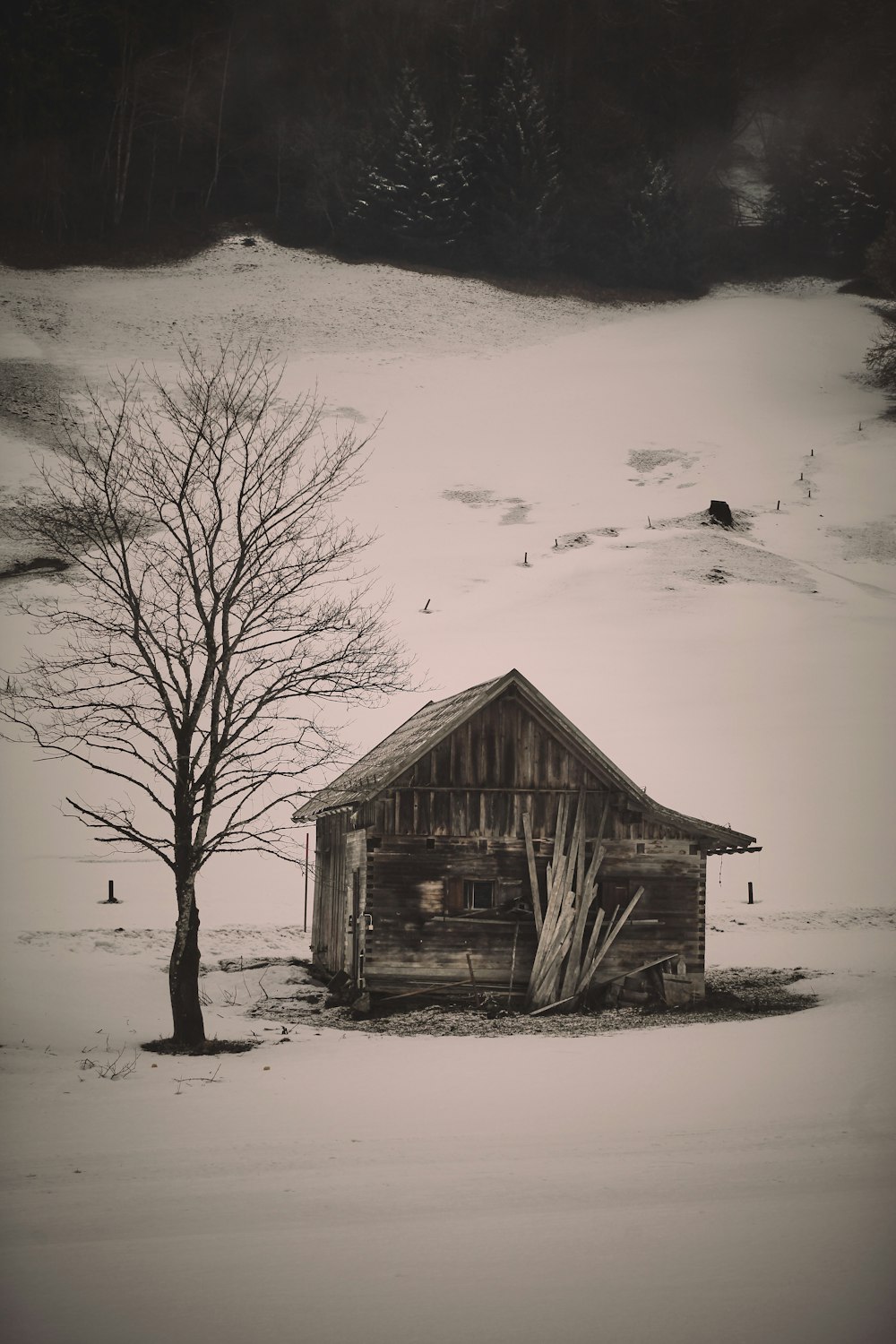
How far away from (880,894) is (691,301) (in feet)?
262

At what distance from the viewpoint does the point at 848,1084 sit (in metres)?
13.5

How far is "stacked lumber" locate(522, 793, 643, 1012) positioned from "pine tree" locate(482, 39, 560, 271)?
87.0 m

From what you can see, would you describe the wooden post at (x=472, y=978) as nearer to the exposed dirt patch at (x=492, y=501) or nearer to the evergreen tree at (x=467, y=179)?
the exposed dirt patch at (x=492, y=501)

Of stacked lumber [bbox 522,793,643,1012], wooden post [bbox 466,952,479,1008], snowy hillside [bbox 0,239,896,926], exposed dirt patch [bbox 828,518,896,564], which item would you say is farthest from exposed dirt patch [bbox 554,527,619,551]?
wooden post [bbox 466,952,479,1008]

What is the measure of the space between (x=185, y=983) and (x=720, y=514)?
47.6 metres

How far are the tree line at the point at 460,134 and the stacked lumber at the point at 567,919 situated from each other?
279ft

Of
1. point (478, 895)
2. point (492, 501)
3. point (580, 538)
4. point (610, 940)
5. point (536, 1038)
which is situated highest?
point (492, 501)

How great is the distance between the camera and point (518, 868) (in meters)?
20.3

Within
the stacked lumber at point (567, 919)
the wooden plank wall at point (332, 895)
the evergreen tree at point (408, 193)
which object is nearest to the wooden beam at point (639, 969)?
the stacked lumber at point (567, 919)

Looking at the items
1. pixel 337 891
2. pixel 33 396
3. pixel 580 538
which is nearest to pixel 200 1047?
pixel 337 891

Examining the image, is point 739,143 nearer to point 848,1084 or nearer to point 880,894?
point 880,894

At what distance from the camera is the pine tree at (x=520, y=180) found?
321 feet

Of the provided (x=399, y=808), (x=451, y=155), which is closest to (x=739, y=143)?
(x=451, y=155)

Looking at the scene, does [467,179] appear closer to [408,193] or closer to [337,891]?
[408,193]
